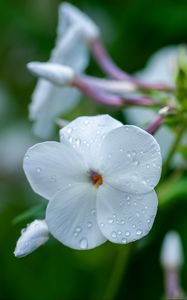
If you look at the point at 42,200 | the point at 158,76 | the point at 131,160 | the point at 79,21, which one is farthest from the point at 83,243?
the point at 158,76

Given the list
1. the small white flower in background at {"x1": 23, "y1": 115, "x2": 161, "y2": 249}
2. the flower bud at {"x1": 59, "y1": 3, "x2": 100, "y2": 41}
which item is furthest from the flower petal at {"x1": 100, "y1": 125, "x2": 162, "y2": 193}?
the flower bud at {"x1": 59, "y1": 3, "x2": 100, "y2": 41}

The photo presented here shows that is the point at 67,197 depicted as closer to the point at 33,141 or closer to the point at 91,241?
the point at 91,241

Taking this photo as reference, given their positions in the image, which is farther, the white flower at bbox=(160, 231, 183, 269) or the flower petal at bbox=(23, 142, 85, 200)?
the white flower at bbox=(160, 231, 183, 269)

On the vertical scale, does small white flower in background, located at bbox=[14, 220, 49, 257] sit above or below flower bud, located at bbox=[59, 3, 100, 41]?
below

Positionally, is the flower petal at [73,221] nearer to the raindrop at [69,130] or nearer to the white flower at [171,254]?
the raindrop at [69,130]

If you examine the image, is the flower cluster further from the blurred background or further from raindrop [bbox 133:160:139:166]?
the blurred background

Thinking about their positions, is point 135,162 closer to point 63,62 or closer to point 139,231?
point 139,231

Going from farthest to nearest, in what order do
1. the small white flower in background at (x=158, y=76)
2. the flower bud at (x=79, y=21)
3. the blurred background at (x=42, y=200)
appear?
the blurred background at (x=42, y=200) < the small white flower in background at (x=158, y=76) < the flower bud at (x=79, y=21)

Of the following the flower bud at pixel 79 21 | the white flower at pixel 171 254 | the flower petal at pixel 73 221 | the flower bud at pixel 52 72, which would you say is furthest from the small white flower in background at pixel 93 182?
the flower bud at pixel 79 21
